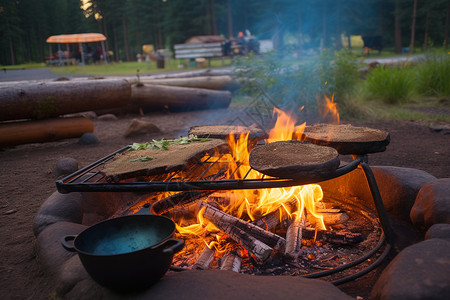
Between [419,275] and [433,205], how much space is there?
2.70 ft

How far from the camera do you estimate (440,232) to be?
6.47 feet

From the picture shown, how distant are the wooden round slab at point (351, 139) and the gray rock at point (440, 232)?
580mm

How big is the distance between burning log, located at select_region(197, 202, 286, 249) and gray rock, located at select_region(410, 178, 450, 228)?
0.92 meters

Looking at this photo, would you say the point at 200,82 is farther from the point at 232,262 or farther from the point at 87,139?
the point at 232,262

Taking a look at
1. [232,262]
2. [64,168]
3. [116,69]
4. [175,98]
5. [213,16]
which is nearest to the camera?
[232,262]

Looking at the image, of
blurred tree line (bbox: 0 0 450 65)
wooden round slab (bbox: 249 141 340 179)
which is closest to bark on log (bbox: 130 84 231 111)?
blurred tree line (bbox: 0 0 450 65)

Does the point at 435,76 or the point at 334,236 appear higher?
the point at 435,76

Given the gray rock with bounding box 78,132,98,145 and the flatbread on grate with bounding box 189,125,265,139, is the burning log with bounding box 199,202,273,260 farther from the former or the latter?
the gray rock with bounding box 78,132,98,145

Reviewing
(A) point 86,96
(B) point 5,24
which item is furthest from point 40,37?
Result: (A) point 86,96

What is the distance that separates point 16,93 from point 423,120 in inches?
283

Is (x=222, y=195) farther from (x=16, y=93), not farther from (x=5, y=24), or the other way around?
(x=5, y=24)

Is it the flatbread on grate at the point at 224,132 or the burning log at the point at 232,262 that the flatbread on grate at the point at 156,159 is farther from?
the burning log at the point at 232,262

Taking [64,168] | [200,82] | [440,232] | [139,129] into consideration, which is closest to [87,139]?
[139,129]

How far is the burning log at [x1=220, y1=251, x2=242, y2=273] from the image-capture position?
209 cm
